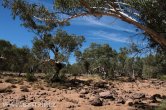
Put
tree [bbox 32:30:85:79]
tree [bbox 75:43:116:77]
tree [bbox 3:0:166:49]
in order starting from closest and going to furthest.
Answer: tree [bbox 3:0:166:49]
tree [bbox 32:30:85:79]
tree [bbox 75:43:116:77]

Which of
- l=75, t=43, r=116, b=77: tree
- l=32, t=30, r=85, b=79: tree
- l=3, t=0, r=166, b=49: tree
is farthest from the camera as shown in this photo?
l=75, t=43, r=116, b=77: tree

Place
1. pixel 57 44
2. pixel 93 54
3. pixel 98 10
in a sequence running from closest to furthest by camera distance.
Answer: pixel 98 10 → pixel 57 44 → pixel 93 54

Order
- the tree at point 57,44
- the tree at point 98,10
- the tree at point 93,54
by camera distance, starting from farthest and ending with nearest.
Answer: the tree at point 93,54 → the tree at point 57,44 → the tree at point 98,10

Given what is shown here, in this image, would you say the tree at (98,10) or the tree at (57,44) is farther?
the tree at (57,44)

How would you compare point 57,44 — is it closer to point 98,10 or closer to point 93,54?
point 98,10

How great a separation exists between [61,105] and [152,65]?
4749 centimetres

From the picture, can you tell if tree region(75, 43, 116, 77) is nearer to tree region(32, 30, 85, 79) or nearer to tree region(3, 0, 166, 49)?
tree region(32, 30, 85, 79)

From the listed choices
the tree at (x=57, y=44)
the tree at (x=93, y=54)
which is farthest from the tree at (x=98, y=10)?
the tree at (x=93, y=54)

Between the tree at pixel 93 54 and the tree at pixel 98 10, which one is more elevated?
the tree at pixel 93 54

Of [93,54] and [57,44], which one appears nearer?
[57,44]

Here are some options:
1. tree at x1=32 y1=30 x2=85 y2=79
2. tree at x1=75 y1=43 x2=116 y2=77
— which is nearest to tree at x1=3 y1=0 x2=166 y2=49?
tree at x1=32 y1=30 x2=85 y2=79

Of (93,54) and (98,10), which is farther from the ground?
(93,54)

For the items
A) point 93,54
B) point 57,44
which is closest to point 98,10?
point 57,44

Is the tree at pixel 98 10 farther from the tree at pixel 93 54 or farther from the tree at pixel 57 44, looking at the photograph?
the tree at pixel 93 54
